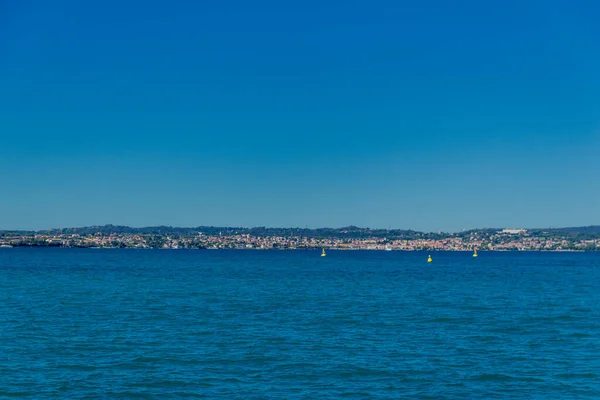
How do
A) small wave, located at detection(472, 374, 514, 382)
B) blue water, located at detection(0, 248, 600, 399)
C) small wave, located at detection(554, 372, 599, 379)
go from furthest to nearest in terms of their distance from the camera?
small wave, located at detection(554, 372, 599, 379), small wave, located at detection(472, 374, 514, 382), blue water, located at detection(0, 248, 600, 399)

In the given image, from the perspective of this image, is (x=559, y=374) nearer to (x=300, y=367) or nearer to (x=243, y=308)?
(x=300, y=367)

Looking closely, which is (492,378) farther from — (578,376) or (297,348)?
(297,348)

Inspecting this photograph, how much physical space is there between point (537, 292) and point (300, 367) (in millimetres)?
48875

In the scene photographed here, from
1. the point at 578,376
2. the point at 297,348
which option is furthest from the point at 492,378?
the point at 297,348

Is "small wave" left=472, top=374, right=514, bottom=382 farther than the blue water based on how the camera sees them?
Yes

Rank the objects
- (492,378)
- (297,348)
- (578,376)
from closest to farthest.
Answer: (492,378) → (578,376) → (297,348)

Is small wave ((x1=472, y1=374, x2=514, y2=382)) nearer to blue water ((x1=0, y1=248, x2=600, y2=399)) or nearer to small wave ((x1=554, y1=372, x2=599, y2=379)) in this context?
blue water ((x1=0, y1=248, x2=600, y2=399))

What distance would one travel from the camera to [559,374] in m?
27.7

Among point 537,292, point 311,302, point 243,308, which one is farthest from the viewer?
point 537,292

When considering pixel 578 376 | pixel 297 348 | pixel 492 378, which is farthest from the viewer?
pixel 297 348

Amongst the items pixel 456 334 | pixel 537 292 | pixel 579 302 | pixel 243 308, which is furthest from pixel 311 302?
pixel 537 292

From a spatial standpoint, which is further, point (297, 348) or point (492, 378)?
point (297, 348)

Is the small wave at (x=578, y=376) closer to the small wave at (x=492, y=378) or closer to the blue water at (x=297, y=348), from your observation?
the blue water at (x=297, y=348)

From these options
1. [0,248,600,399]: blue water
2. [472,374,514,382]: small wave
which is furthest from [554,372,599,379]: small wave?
[472,374,514,382]: small wave
